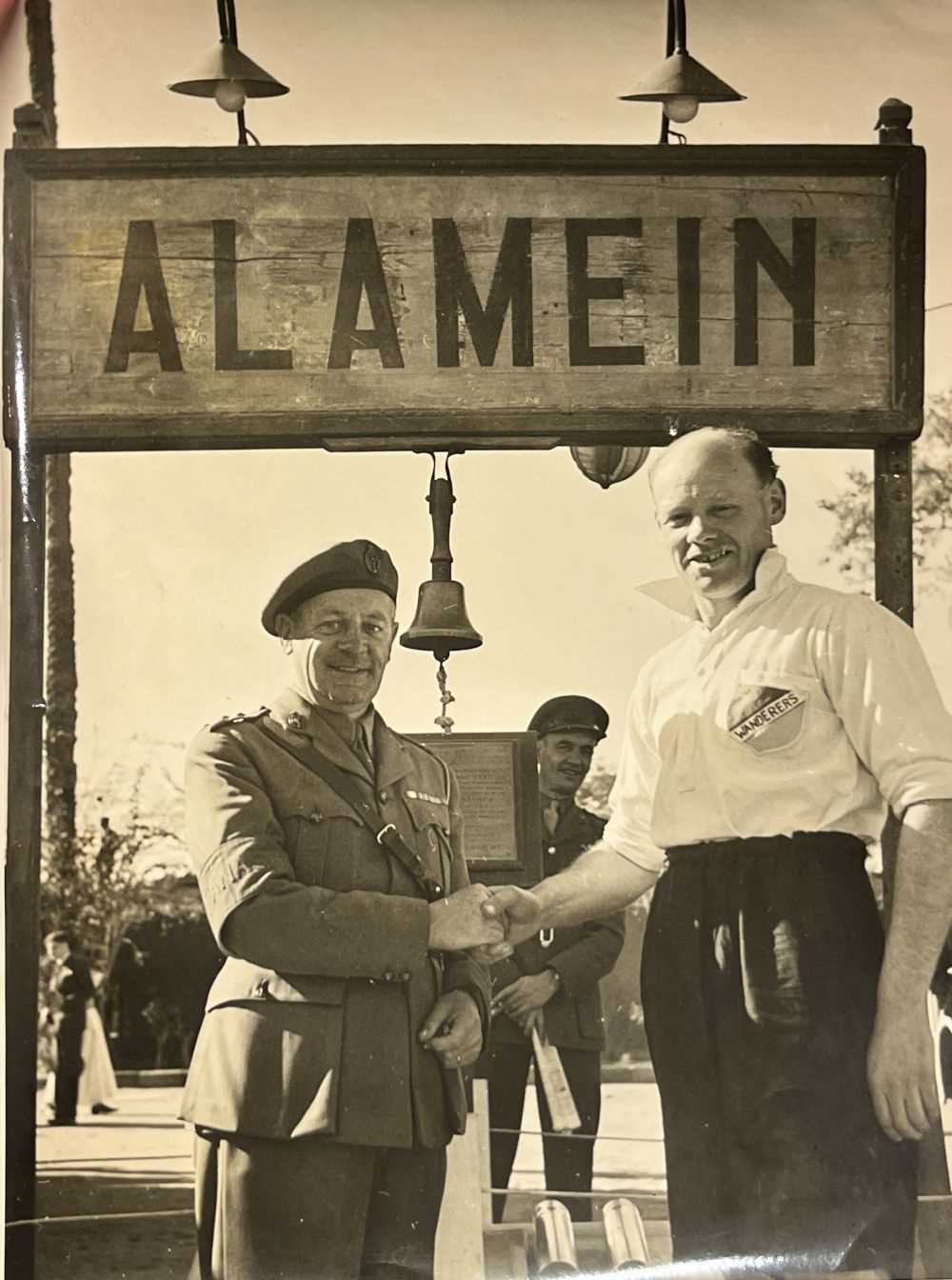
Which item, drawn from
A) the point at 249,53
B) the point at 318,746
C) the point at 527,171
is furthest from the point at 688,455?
the point at 249,53

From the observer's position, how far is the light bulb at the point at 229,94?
3.17 metres

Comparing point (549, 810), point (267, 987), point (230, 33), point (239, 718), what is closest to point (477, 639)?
point (549, 810)

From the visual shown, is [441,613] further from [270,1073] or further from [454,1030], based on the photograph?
[270,1073]

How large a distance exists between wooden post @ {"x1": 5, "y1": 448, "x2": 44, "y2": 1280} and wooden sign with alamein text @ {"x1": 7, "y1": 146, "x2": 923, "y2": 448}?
0.15m

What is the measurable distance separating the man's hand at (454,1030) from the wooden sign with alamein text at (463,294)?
93cm

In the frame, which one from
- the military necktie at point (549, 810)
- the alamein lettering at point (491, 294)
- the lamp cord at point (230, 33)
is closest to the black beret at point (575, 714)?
the military necktie at point (549, 810)

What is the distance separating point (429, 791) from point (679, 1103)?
648mm

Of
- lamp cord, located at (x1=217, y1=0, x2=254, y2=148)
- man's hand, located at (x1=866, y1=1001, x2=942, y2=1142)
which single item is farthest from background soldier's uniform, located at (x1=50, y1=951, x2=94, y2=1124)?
lamp cord, located at (x1=217, y1=0, x2=254, y2=148)

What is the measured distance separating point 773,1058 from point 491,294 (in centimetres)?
135

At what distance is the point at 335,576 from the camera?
311 cm

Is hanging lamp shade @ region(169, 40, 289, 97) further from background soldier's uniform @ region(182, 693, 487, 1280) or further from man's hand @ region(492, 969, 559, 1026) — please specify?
man's hand @ region(492, 969, 559, 1026)

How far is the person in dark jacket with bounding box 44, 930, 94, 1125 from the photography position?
2.99 metres

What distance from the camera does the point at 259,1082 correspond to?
296 cm

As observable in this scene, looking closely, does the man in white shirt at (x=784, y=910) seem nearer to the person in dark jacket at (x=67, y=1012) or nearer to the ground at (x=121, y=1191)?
the ground at (x=121, y=1191)
